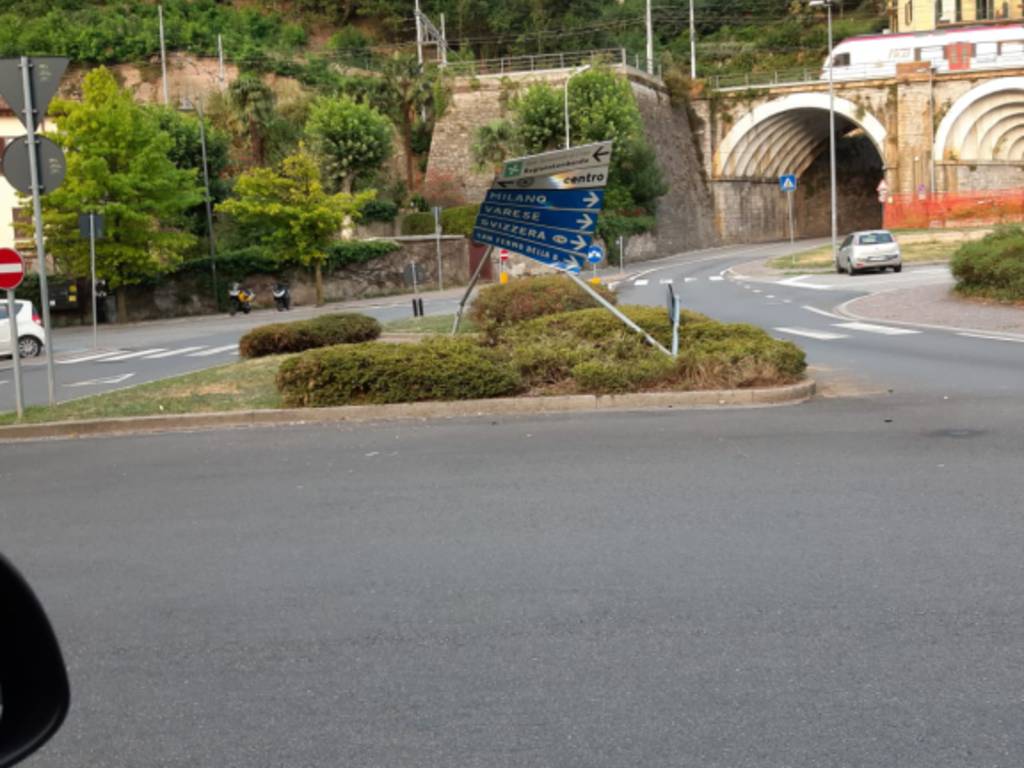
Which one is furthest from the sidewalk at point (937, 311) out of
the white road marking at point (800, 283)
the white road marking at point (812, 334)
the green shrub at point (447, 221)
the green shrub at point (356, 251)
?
the green shrub at point (447, 221)

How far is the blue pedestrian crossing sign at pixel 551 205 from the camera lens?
14961 mm

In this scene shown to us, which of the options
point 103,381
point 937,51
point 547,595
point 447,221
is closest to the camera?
point 547,595

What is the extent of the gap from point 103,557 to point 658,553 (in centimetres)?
336

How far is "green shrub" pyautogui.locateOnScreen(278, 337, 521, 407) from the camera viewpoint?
13414 mm

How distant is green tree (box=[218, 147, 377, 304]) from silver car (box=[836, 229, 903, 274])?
19932mm

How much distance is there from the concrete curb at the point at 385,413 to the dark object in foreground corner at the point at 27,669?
1082 cm

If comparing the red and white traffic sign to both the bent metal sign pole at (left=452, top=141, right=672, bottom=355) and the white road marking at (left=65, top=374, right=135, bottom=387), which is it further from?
the white road marking at (left=65, top=374, right=135, bottom=387)

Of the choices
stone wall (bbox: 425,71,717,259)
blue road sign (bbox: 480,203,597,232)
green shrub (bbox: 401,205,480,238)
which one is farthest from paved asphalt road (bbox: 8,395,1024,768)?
stone wall (bbox: 425,71,717,259)

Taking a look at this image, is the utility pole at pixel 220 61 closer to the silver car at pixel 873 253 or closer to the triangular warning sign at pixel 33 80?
the silver car at pixel 873 253

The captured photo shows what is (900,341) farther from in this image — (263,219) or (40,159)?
(263,219)

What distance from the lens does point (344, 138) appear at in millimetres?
60562

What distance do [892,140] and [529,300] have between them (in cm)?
6036

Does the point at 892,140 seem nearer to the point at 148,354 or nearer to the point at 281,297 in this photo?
the point at 281,297

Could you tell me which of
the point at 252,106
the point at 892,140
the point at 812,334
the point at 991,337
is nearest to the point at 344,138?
the point at 252,106
